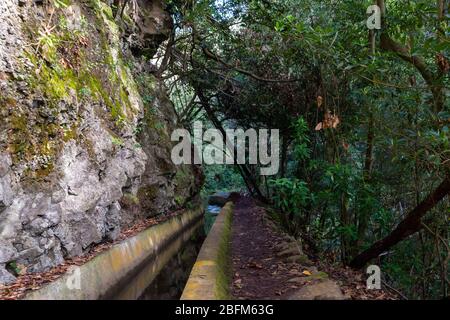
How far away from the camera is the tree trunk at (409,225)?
566 centimetres

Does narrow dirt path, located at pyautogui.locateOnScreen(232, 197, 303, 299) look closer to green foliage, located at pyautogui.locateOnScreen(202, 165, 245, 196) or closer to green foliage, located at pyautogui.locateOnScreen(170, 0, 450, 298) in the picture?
green foliage, located at pyautogui.locateOnScreen(170, 0, 450, 298)

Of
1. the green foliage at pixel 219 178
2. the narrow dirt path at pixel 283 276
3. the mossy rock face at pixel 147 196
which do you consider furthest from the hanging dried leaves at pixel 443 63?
the green foliage at pixel 219 178

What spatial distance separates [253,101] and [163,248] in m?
6.60

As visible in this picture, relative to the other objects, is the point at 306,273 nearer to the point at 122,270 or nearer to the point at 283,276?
the point at 283,276

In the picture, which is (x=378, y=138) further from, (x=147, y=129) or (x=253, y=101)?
(x=253, y=101)

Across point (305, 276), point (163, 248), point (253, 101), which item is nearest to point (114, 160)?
point (163, 248)

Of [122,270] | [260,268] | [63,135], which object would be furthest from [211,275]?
[63,135]

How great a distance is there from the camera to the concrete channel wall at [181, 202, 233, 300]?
13.8 ft

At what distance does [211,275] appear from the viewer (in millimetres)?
4898

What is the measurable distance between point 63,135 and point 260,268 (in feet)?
11.0

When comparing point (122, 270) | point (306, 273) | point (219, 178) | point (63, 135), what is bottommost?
point (122, 270)

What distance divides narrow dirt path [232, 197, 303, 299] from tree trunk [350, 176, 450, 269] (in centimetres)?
152

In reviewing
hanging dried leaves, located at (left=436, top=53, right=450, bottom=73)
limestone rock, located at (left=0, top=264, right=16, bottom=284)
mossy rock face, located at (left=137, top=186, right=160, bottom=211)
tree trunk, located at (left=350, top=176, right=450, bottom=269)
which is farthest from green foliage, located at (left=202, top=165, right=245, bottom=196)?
limestone rock, located at (left=0, top=264, right=16, bottom=284)

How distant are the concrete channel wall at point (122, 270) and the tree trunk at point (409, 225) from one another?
12.9 ft
